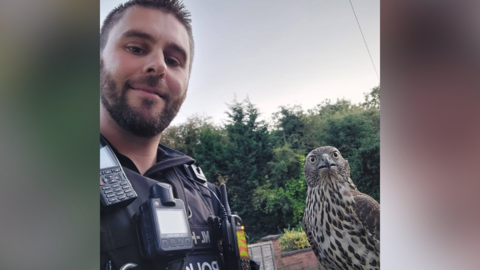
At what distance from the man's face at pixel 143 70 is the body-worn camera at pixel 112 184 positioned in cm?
19

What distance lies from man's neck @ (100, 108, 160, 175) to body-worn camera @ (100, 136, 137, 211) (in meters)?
0.05

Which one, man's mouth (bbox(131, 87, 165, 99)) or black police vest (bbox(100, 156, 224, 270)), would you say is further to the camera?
man's mouth (bbox(131, 87, 165, 99))

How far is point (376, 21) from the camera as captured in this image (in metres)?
2.62

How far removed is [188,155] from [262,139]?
0.48m

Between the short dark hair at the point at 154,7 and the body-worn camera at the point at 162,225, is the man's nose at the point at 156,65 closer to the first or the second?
the short dark hair at the point at 154,7

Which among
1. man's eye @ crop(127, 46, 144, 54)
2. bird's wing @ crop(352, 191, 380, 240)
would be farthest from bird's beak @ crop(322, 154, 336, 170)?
man's eye @ crop(127, 46, 144, 54)

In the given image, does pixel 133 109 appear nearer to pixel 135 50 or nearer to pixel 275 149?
pixel 135 50

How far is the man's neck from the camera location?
2.25 metres

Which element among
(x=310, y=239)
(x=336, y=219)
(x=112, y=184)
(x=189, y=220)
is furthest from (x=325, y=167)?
(x=112, y=184)

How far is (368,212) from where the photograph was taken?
2.58 meters

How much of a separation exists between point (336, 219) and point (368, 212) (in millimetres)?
224

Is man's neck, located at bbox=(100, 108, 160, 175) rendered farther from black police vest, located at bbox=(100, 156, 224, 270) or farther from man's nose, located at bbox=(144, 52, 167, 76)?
man's nose, located at bbox=(144, 52, 167, 76)
